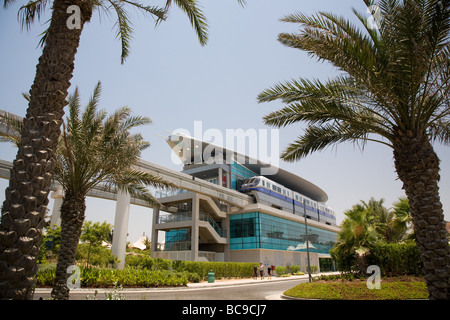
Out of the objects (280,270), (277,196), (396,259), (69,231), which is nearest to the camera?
(69,231)

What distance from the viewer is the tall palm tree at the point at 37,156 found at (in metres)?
4.14

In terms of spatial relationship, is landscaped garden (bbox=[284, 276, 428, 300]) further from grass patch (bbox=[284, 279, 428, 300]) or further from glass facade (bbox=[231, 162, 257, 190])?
glass facade (bbox=[231, 162, 257, 190])

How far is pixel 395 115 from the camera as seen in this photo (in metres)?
7.86

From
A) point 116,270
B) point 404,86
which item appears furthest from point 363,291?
point 116,270

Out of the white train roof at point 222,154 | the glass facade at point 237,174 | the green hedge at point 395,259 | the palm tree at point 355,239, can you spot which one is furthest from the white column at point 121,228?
the glass facade at point 237,174

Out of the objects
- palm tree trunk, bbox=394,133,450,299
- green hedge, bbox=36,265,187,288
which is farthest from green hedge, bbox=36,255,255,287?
palm tree trunk, bbox=394,133,450,299

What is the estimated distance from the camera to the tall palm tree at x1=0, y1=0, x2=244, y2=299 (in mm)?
4145

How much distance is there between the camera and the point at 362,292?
12.3 meters

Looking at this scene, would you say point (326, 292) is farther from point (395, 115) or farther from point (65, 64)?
point (65, 64)

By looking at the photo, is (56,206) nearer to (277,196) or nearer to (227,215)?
(227,215)

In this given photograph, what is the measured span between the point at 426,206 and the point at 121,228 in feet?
73.1

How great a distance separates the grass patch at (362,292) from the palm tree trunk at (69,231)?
9790 millimetres

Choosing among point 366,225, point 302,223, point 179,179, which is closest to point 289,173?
point 302,223
